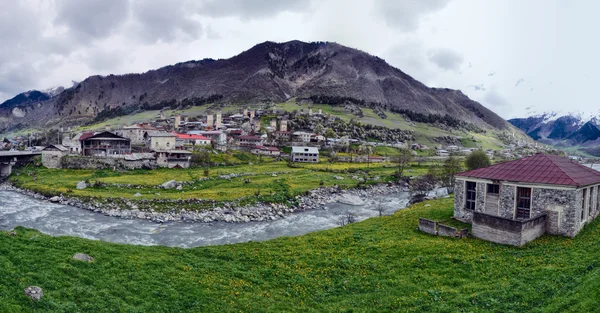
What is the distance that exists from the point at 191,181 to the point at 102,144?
35411mm

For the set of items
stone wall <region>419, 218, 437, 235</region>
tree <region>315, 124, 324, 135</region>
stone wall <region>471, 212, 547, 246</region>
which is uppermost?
tree <region>315, 124, 324, 135</region>

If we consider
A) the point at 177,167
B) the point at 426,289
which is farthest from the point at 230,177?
the point at 426,289

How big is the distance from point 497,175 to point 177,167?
203 ft

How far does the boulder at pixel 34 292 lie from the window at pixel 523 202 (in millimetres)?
26685

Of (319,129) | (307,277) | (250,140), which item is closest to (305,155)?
(250,140)

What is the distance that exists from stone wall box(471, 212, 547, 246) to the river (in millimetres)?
18016

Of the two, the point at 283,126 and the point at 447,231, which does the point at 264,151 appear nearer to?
the point at 283,126

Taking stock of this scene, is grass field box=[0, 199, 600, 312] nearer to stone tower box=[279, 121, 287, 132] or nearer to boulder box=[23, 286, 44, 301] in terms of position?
boulder box=[23, 286, 44, 301]

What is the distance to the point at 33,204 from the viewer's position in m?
Result: 45.4

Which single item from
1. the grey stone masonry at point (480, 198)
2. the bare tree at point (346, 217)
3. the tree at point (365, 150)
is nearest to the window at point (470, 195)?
the grey stone masonry at point (480, 198)

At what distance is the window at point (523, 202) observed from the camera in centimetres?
2378

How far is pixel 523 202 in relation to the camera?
79.0 ft

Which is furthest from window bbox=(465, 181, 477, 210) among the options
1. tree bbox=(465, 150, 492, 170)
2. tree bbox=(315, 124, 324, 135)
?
tree bbox=(315, 124, 324, 135)

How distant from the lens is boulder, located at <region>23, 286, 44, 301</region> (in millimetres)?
11115
